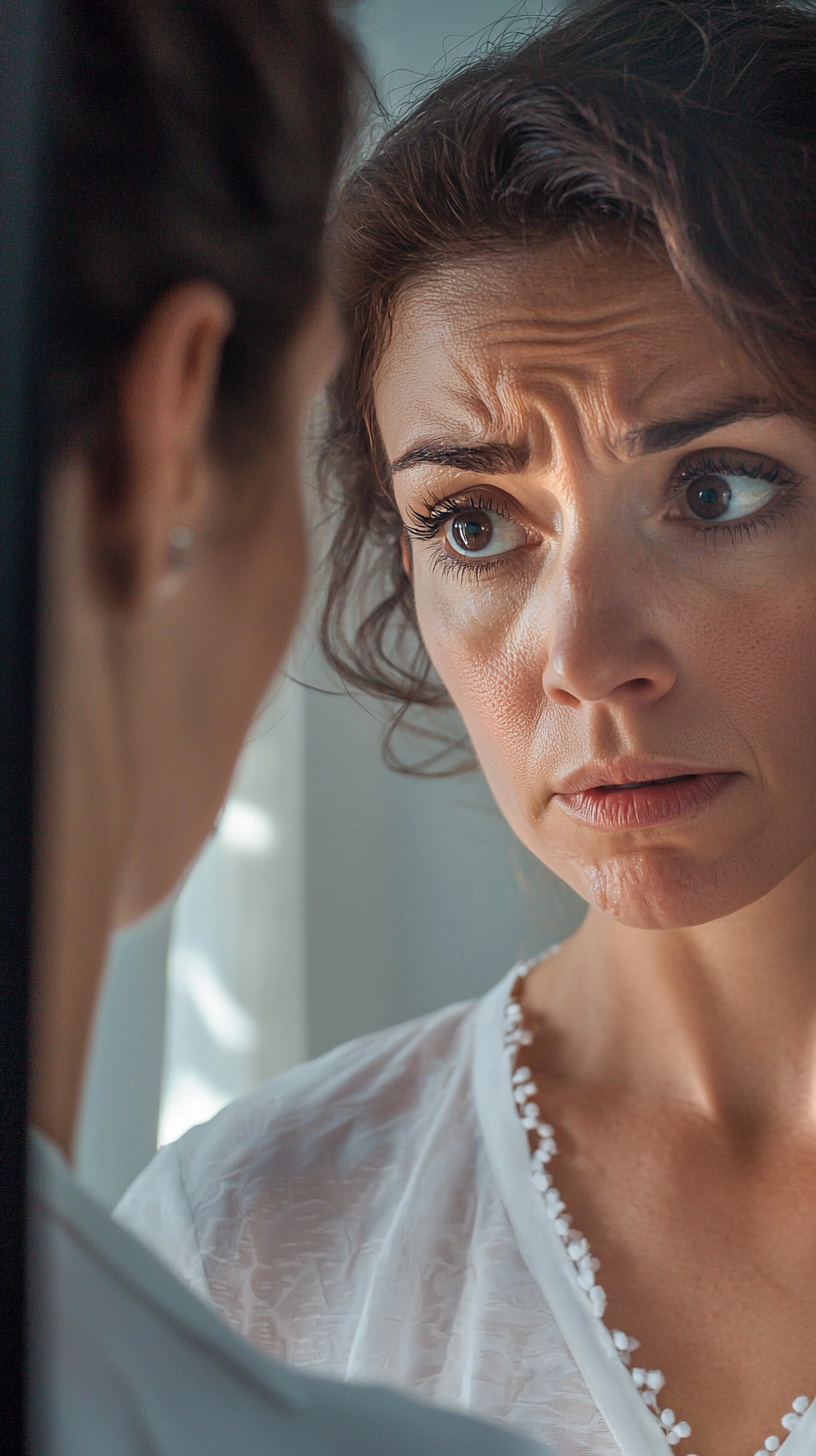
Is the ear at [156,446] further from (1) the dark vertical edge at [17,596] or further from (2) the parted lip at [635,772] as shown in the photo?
(2) the parted lip at [635,772]

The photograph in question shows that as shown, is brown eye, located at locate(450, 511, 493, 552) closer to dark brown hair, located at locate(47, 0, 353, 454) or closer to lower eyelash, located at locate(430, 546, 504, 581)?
lower eyelash, located at locate(430, 546, 504, 581)

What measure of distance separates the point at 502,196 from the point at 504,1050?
0.43 meters

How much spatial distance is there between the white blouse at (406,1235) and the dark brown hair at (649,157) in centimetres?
36

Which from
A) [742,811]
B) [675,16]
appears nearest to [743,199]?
[675,16]

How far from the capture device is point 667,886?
497 millimetres

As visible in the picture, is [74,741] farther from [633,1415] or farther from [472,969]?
[472,969]

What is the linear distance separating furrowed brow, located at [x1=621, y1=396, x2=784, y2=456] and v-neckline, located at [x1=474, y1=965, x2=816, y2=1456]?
0.34 m

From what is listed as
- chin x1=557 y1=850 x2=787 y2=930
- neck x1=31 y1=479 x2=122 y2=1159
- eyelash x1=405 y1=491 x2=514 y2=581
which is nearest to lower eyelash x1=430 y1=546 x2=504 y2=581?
eyelash x1=405 y1=491 x2=514 y2=581

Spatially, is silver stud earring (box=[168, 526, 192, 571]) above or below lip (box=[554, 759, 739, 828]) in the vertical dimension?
above

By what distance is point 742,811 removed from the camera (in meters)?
0.50

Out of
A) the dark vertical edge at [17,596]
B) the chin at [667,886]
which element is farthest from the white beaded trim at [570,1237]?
the dark vertical edge at [17,596]

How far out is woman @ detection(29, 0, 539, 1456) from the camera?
0.90ft

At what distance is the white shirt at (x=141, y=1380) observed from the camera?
271mm

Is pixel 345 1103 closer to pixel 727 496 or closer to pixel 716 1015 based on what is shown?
pixel 716 1015
